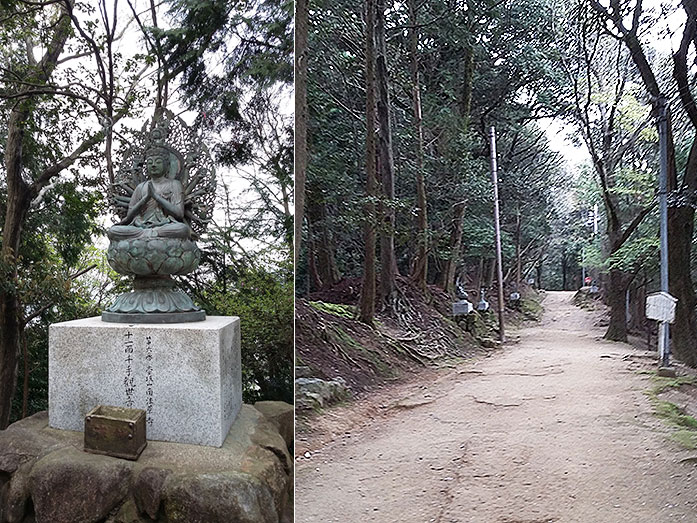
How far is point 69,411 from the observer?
197cm

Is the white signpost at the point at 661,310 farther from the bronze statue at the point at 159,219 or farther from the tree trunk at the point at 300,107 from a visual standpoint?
the bronze statue at the point at 159,219

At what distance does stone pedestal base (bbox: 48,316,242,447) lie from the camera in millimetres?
1864

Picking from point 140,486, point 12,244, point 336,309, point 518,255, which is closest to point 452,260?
point 518,255

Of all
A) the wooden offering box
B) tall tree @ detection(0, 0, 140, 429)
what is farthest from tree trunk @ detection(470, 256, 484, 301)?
tall tree @ detection(0, 0, 140, 429)

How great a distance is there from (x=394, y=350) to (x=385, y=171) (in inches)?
25.1

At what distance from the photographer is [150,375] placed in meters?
1.89

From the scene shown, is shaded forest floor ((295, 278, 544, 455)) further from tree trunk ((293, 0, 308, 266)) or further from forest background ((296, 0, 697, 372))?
tree trunk ((293, 0, 308, 266))

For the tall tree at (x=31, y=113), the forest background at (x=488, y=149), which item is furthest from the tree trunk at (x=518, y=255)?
the tall tree at (x=31, y=113)

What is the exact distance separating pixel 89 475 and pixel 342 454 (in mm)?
992

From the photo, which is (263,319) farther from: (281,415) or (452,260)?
(452,260)

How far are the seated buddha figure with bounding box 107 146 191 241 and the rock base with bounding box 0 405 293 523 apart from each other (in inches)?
36.6

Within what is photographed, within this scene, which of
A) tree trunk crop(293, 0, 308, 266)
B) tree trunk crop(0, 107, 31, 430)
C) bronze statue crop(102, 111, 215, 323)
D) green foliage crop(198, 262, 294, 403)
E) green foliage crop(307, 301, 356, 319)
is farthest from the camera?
green foliage crop(198, 262, 294, 403)

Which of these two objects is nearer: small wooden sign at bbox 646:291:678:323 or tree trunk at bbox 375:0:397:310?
small wooden sign at bbox 646:291:678:323

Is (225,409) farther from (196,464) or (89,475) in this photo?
(89,475)
